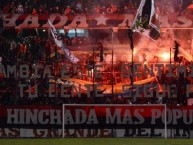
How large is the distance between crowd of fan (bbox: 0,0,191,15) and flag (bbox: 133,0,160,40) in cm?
91

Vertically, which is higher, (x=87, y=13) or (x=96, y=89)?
(x=87, y=13)

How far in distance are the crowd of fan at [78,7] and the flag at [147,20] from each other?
910mm

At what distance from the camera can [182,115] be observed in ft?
60.3

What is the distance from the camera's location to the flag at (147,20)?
22.0m

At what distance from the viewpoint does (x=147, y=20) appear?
22250 mm

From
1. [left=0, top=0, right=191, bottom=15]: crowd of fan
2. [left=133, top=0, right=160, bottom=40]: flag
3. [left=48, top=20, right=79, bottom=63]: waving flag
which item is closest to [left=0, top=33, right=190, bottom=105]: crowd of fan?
[left=48, top=20, right=79, bottom=63]: waving flag

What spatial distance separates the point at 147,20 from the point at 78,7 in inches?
123

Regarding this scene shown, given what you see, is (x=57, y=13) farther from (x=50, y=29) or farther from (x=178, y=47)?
(x=178, y=47)

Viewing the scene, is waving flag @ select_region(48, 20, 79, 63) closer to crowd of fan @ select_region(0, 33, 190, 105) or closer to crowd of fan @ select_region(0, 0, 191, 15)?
crowd of fan @ select_region(0, 33, 190, 105)

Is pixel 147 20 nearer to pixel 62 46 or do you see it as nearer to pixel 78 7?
pixel 78 7

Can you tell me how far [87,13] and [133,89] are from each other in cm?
431

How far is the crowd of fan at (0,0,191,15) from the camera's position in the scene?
23.4 m

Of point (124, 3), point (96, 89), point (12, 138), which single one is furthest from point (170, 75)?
point (12, 138)

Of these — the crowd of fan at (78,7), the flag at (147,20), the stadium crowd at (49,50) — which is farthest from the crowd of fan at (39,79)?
the flag at (147,20)
